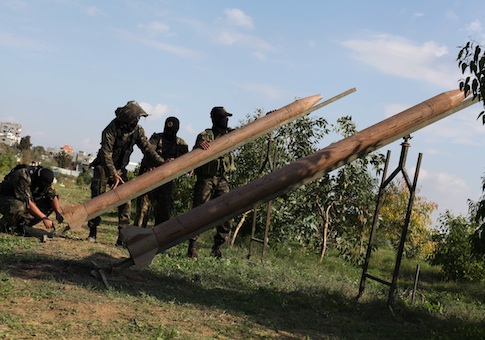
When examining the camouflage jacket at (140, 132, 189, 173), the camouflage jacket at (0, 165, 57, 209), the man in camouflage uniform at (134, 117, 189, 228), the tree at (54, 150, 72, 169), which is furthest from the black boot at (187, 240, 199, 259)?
the tree at (54, 150, 72, 169)

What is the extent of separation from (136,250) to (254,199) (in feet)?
4.60

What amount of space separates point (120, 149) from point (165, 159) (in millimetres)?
856

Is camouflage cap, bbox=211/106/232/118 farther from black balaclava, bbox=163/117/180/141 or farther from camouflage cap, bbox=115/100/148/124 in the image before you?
camouflage cap, bbox=115/100/148/124

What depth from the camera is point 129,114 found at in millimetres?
8359

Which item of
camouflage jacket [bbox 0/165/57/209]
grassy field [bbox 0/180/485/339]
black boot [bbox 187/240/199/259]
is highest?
camouflage jacket [bbox 0/165/57/209]

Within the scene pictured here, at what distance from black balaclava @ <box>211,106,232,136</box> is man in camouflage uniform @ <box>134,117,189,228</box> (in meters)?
0.65

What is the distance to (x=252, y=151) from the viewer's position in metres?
12.5

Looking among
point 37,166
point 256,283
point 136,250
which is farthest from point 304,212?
point 136,250

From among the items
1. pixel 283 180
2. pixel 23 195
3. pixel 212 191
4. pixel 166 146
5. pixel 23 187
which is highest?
pixel 166 146

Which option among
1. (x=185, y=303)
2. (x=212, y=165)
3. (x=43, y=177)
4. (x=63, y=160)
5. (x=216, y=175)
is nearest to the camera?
(x=185, y=303)

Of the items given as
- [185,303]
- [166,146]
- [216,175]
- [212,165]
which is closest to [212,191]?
[216,175]

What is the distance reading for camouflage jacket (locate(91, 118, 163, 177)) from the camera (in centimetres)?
842

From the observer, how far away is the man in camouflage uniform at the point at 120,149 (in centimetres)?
838

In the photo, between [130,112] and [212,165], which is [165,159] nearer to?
[212,165]
